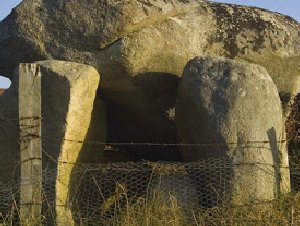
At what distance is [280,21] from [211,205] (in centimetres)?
266

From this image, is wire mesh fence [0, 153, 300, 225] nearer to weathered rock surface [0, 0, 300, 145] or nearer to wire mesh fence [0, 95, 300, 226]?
wire mesh fence [0, 95, 300, 226]

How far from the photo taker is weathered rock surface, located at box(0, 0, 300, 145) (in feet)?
23.4

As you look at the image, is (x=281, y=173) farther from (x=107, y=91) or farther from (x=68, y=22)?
(x=68, y=22)

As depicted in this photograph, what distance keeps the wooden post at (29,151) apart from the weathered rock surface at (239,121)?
1663mm

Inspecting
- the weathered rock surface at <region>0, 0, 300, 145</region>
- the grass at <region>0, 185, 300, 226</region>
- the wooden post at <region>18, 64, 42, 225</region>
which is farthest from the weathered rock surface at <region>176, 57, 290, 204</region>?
the wooden post at <region>18, 64, 42, 225</region>

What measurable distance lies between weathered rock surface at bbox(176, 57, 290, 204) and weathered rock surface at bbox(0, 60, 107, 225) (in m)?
1.07

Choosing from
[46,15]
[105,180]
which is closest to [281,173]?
[105,180]

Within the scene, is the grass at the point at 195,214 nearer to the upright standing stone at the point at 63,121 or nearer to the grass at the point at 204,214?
the grass at the point at 204,214

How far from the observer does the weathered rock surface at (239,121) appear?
6.38 m

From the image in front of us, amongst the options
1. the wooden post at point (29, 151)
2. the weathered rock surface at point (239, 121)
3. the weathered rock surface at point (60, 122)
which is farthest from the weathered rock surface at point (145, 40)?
the wooden post at point (29, 151)

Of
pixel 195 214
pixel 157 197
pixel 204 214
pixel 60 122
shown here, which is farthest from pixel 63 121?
pixel 204 214

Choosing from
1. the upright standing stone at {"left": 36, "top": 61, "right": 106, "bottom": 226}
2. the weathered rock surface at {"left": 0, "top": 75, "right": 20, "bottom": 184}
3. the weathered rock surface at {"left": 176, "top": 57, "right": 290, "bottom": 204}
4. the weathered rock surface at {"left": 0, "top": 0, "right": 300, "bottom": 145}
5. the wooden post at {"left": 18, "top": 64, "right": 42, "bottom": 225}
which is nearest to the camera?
the wooden post at {"left": 18, "top": 64, "right": 42, "bottom": 225}

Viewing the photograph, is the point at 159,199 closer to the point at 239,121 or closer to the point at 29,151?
the point at 239,121

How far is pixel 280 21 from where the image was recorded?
26.1ft
